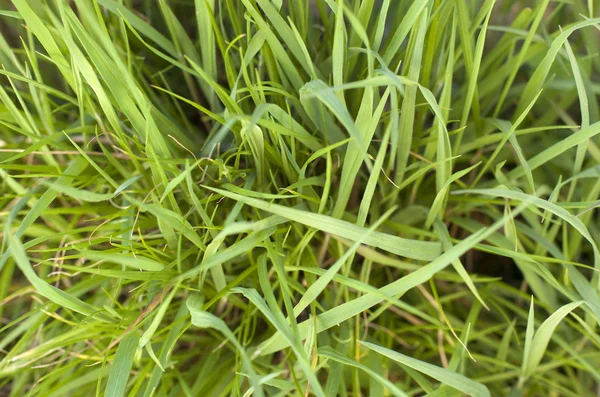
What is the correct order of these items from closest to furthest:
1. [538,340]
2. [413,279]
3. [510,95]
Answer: [413,279] < [538,340] < [510,95]

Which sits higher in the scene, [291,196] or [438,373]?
[291,196]

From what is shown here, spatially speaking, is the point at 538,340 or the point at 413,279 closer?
the point at 413,279

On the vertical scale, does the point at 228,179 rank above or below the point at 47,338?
above

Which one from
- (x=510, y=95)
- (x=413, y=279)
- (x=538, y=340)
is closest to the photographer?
(x=413, y=279)

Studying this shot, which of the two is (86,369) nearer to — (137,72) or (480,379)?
(137,72)

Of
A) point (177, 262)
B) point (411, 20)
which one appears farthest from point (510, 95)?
point (177, 262)

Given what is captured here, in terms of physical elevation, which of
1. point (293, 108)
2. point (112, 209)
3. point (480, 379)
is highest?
point (293, 108)

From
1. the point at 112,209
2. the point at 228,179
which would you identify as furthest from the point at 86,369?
the point at 228,179
